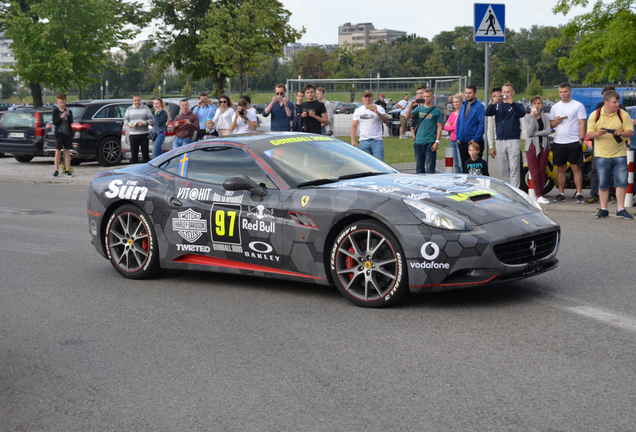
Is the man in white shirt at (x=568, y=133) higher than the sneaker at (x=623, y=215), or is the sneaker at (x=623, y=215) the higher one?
the man in white shirt at (x=568, y=133)

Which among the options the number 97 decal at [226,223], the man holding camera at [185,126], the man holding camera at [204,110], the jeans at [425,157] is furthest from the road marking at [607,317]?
the man holding camera at [204,110]

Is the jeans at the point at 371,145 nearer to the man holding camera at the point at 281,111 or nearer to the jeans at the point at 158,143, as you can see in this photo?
the man holding camera at the point at 281,111

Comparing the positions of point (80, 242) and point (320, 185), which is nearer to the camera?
point (320, 185)

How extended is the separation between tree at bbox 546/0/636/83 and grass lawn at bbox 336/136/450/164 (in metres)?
10.3

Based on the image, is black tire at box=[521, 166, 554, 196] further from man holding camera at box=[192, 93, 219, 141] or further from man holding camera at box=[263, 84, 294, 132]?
man holding camera at box=[192, 93, 219, 141]

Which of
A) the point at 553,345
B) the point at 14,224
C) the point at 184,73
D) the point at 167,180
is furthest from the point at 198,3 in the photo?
the point at 553,345

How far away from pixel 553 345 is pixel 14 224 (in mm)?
8953

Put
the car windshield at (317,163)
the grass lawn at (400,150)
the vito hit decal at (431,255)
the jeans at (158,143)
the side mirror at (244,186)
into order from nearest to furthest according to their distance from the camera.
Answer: the vito hit decal at (431,255)
the side mirror at (244,186)
the car windshield at (317,163)
the jeans at (158,143)
the grass lawn at (400,150)

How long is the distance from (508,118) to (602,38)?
23758 mm

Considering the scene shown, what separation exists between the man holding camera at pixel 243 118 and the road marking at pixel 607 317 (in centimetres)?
1013

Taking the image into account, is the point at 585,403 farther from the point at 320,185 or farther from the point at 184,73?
the point at 184,73

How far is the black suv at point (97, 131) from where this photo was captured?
69.2 feet

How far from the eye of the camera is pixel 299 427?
12.1ft

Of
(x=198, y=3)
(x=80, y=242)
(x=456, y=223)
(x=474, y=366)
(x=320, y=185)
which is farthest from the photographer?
(x=198, y=3)
